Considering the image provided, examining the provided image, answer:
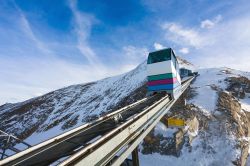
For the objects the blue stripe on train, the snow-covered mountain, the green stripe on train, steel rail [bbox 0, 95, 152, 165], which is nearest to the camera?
steel rail [bbox 0, 95, 152, 165]

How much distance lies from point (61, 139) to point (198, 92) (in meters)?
28.4

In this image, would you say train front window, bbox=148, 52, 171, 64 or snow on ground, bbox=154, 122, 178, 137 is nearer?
train front window, bbox=148, 52, 171, 64

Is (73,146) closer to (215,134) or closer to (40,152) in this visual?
(40,152)

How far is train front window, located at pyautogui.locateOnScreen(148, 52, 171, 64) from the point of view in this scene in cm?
1898

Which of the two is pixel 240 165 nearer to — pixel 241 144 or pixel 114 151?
pixel 241 144

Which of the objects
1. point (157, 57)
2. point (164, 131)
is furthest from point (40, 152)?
point (164, 131)

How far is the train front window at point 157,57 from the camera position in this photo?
19.0 m

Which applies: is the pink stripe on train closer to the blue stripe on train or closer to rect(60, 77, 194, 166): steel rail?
the blue stripe on train

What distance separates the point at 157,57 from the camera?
19.5 metres

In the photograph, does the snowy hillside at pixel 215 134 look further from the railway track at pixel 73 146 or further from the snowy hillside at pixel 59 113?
the snowy hillside at pixel 59 113

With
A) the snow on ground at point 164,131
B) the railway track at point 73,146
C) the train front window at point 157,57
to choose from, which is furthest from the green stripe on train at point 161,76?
the railway track at point 73,146

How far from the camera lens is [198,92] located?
32812mm

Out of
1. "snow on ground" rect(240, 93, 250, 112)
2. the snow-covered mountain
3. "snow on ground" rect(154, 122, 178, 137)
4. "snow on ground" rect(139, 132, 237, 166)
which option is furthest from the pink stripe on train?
"snow on ground" rect(240, 93, 250, 112)

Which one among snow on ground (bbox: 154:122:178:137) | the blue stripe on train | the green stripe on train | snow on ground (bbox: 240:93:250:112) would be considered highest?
the green stripe on train
